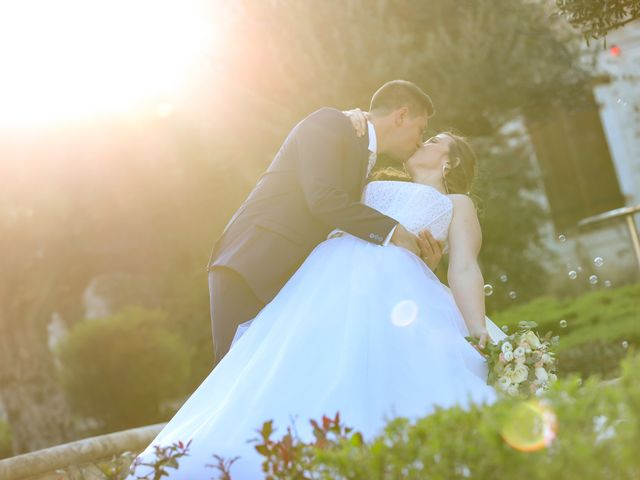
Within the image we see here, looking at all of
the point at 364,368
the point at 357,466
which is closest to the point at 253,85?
the point at 364,368

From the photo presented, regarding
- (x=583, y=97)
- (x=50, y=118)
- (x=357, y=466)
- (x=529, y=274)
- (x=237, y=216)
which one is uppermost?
(x=50, y=118)

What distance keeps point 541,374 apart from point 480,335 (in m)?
0.39

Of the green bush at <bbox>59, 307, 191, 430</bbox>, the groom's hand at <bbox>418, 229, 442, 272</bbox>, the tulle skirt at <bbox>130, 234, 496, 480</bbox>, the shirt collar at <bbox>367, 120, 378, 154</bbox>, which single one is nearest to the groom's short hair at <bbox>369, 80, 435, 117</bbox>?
the shirt collar at <bbox>367, 120, 378, 154</bbox>

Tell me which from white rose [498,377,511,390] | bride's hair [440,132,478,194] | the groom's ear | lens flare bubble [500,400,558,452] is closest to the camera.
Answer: lens flare bubble [500,400,558,452]

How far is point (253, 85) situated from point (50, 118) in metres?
2.90

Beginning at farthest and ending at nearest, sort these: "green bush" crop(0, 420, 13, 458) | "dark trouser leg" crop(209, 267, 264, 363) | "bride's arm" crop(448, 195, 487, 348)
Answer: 1. "green bush" crop(0, 420, 13, 458)
2. "dark trouser leg" crop(209, 267, 264, 363)
3. "bride's arm" crop(448, 195, 487, 348)

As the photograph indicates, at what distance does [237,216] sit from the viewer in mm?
5238

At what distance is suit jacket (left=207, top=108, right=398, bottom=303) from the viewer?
4910mm

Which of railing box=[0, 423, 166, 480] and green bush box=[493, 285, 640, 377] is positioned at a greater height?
railing box=[0, 423, 166, 480]

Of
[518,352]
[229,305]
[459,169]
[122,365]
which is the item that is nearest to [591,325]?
[122,365]

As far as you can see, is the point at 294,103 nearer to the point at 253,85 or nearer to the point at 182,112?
the point at 253,85

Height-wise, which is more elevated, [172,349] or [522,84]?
[522,84]

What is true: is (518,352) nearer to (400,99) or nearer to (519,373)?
(519,373)

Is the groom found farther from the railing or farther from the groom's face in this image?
the railing
